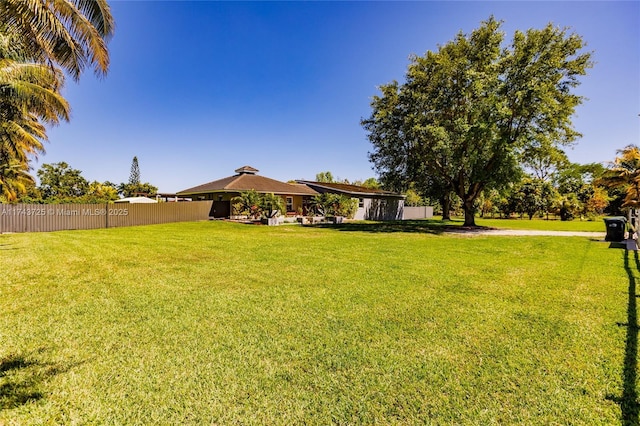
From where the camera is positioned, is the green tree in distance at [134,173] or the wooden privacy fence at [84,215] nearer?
the wooden privacy fence at [84,215]

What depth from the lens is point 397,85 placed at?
21219mm

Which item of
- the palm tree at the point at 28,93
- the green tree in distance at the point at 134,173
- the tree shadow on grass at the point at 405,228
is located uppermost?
the green tree in distance at the point at 134,173

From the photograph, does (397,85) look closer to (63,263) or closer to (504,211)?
(63,263)

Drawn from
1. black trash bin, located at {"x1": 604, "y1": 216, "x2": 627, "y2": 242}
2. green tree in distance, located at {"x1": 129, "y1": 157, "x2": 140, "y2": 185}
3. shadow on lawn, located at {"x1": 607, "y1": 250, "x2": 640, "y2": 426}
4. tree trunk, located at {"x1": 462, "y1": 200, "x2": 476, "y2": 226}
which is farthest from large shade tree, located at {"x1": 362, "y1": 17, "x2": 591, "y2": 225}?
green tree in distance, located at {"x1": 129, "y1": 157, "x2": 140, "y2": 185}

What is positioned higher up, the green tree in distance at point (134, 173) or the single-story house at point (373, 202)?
the green tree in distance at point (134, 173)

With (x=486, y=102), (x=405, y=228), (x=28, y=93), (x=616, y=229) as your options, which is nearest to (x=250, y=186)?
(x=405, y=228)

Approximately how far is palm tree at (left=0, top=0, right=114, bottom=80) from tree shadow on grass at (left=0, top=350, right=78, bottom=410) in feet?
21.2

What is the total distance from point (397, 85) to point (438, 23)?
5408 millimetres

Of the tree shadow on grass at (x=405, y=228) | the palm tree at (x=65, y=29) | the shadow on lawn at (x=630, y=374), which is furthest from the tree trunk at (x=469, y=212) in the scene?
the palm tree at (x=65, y=29)

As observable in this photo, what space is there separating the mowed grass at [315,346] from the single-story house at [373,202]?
73.1 ft

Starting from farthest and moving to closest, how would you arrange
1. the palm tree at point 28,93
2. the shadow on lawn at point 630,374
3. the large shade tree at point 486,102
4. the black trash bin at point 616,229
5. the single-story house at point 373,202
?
1. the single-story house at point 373,202
2. the large shade tree at point 486,102
3. the black trash bin at point 616,229
4. the palm tree at point 28,93
5. the shadow on lawn at point 630,374

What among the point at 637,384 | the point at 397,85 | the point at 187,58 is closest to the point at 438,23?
the point at 397,85

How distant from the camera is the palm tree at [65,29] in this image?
5.78 metres

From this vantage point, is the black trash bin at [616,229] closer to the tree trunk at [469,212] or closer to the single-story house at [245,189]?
the tree trunk at [469,212]
